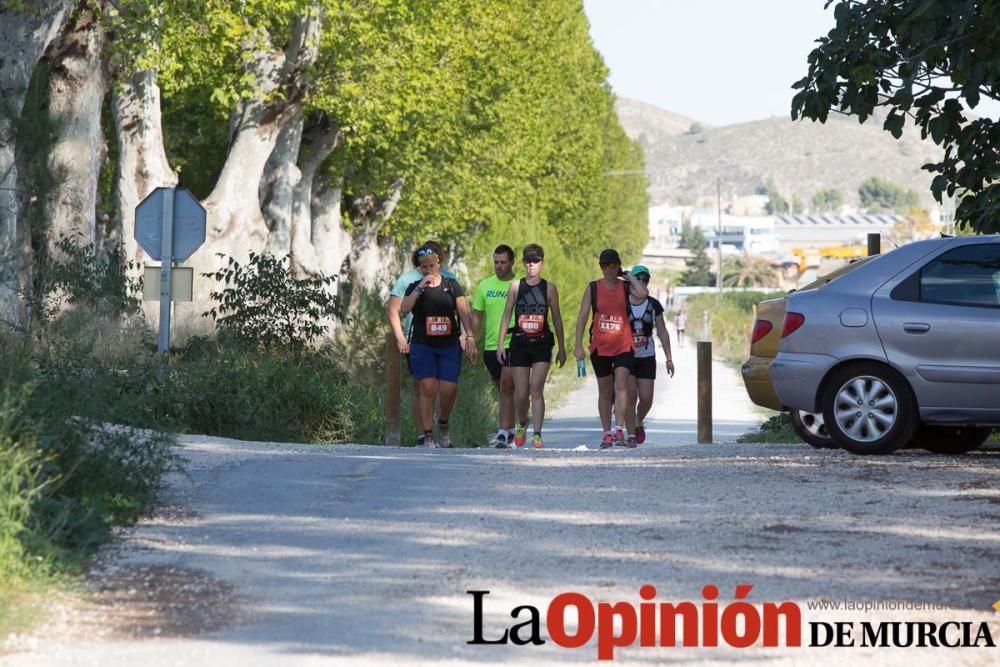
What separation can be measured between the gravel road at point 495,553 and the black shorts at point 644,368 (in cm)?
371

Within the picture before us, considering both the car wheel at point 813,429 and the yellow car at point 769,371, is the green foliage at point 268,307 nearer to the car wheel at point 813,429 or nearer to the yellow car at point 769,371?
the yellow car at point 769,371

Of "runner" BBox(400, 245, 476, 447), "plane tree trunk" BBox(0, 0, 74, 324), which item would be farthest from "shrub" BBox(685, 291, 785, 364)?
"runner" BBox(400, 245, 476, 447)

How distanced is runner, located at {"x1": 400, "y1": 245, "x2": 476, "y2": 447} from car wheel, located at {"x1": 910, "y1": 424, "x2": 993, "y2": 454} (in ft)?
12.5

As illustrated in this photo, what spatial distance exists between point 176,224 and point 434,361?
4453mm

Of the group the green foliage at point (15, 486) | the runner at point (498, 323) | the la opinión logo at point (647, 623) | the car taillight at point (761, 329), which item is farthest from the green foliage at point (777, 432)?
the la opinión logo at point (647, 623)

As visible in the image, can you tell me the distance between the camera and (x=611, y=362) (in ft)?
55.2

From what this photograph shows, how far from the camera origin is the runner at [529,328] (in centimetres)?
1642

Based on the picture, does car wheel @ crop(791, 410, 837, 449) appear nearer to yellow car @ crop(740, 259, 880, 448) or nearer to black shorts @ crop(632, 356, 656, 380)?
yellow car @ crop(740, 259, 880, 448)

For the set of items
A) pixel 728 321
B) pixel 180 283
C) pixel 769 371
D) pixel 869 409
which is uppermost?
pixel 728 321

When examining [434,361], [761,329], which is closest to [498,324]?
[434,361]

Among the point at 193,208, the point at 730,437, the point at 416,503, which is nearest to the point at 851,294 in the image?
the point at 416,503

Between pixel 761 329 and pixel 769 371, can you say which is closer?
pixel 769 371

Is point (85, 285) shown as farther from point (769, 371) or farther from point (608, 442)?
point (769, 371)

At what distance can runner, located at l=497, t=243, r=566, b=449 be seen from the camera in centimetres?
1642
